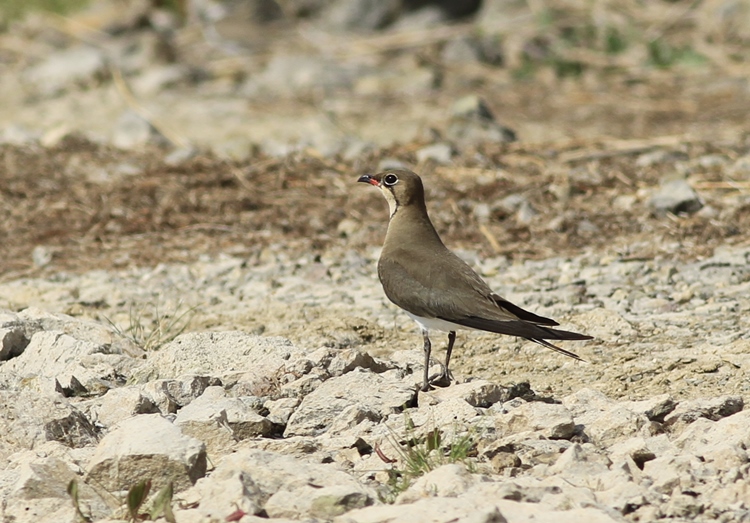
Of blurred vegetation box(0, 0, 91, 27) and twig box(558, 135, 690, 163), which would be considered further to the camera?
blurred vegetation box(0, 0, 91, 27)

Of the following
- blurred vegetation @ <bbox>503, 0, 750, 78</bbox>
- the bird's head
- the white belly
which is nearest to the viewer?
the white belly

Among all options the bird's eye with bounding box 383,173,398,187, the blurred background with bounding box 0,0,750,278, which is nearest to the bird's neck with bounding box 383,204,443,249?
the bird's eye with bounding box 383,173,398,187

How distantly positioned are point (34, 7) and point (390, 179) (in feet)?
35.9

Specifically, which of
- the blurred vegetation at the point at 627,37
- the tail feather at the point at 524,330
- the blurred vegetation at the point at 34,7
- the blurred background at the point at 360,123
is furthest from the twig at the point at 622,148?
the blurred vegetation at the point at 34,7

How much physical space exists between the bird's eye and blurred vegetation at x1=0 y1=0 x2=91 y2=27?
1050 centimetres

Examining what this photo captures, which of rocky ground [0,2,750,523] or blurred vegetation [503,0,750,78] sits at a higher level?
blurred vegetation [503,0,750,78]

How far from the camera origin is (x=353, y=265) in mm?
6895

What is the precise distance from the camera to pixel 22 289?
6738mm

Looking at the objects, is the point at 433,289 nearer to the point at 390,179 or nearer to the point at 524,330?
the point at 524,330

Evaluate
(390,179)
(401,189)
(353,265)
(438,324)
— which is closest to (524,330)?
(438,324)

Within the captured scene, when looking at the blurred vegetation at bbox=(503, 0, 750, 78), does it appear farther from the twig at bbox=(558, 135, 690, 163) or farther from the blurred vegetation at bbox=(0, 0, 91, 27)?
the blurred vegetation at bbox=(0, 0, 91, 27)

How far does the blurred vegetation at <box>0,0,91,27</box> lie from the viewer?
50.1 feet

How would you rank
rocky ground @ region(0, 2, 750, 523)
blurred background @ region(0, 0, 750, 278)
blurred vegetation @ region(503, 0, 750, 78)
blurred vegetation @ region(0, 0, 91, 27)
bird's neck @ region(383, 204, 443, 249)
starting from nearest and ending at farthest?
rocky ground @ region(0, 2, 750, 523) → bird's neck @ region(383, 204, 443, 249) → blurred background @ region(0, 0, 750, 278) → blurred vegetation @ region(503, 0, 750, 78) → blurred vegetation @ region(0, 0, 91, 27)

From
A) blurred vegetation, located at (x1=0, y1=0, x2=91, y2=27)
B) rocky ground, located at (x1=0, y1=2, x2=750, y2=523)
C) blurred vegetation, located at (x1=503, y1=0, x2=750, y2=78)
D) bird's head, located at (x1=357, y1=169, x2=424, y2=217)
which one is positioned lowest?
rocky ground, located at (x1=0, y1=2, x2=750, y2=523)
